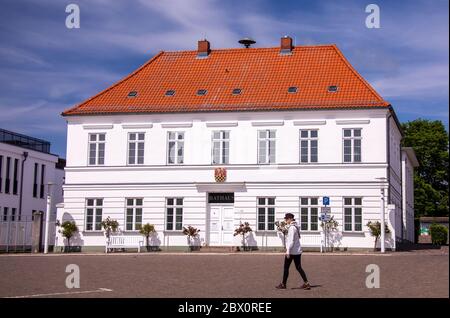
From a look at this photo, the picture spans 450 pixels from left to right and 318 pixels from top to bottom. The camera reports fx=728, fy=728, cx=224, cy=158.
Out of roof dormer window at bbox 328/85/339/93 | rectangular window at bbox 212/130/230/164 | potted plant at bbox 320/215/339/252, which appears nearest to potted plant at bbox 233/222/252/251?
rectangular window at bbox 212/130/230/164

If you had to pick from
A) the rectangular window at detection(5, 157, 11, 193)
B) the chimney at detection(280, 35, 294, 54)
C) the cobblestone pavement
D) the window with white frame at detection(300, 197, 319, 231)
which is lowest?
the cobblestone pavement

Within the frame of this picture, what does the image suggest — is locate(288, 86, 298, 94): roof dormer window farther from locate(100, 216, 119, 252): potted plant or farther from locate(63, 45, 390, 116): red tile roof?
locate(100, 216, 119, 252): potted plant

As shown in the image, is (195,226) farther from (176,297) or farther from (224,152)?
(176,297)

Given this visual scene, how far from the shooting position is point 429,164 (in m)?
71.1

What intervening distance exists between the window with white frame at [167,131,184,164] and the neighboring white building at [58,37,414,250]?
57mm

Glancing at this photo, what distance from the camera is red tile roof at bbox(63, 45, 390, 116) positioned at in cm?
4047

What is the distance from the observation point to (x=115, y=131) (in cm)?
4238

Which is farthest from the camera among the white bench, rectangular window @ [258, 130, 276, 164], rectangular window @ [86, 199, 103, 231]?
rectangular window @ [86, 199, 103, 231]

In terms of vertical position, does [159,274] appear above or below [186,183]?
below

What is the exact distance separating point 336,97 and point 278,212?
7.08 metres
